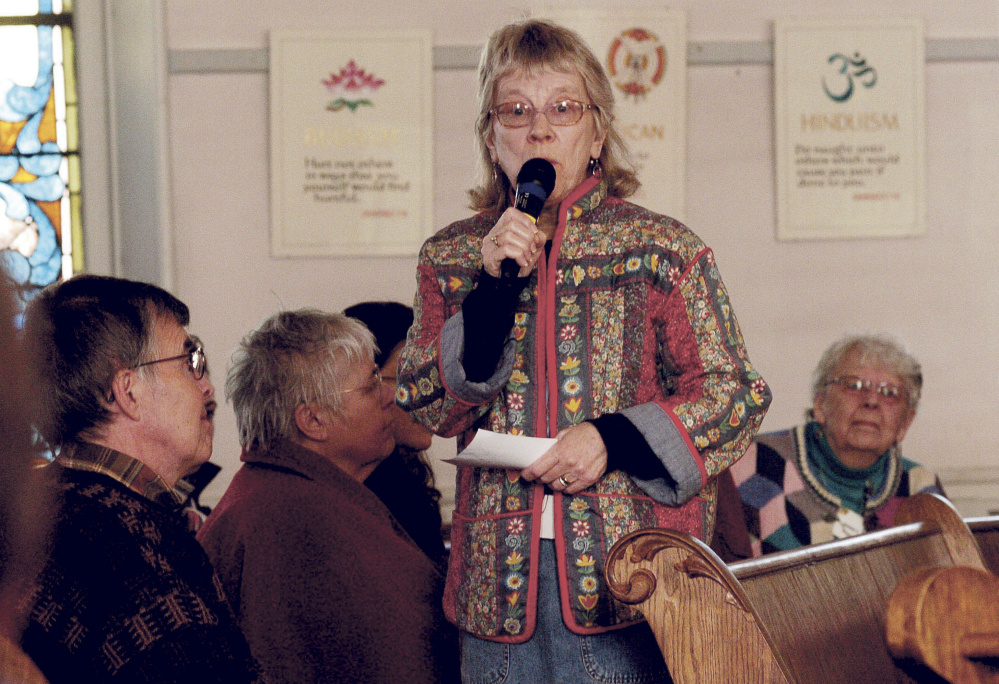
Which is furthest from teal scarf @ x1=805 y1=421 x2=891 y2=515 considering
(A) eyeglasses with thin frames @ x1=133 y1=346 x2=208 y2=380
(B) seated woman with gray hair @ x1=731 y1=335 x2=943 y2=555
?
(A) eyeglasses with thin frames @ x1=133 y1=346 x2=208 y2=380

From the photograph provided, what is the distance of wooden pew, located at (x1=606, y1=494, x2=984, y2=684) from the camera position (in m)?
1.42

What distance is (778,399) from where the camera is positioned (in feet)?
14.6

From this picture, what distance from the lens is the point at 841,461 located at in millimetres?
3564

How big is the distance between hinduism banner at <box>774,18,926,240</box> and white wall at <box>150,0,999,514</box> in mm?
59

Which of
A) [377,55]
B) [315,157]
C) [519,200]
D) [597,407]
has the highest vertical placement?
[377,55]

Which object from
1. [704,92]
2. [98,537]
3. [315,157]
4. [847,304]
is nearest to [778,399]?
[847,304]

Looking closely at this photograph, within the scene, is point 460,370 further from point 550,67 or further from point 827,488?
point 827,488

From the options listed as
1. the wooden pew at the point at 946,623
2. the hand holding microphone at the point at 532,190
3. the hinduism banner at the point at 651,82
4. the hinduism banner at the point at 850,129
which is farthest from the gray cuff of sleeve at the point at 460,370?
the hinduism banner at the point at 850,129

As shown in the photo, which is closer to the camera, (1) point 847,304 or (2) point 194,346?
(2) point 194,346

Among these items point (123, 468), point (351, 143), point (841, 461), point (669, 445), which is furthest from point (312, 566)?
point (351, 143)

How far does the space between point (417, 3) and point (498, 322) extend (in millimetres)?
3017

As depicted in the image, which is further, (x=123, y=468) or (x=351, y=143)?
(x=351, y=143)

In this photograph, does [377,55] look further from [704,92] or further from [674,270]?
[674,270]

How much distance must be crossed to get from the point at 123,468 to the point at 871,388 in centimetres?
267
